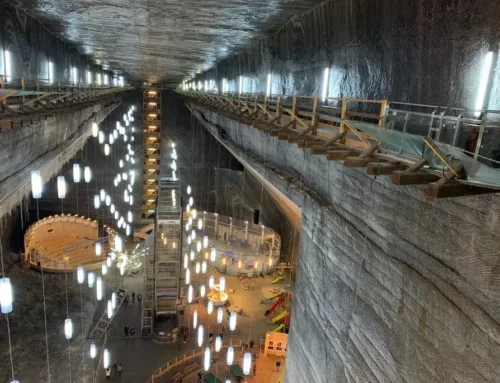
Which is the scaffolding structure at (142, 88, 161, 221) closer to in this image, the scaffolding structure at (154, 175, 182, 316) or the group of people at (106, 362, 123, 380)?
the scaffolding structure at (154, 175, 182, 316)

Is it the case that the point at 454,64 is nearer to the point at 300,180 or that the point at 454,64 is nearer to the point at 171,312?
the point at 300,180

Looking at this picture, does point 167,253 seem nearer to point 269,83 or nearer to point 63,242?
point 269,83

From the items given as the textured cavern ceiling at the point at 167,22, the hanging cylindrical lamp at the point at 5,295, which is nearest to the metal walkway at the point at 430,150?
the textured cavern ceiling at the point at 167,22

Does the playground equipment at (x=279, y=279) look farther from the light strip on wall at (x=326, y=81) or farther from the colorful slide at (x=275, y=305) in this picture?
the light strip on wall at (x=326, y=81)

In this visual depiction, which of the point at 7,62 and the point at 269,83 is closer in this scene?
the point at 7,62

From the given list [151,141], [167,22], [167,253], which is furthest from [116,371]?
[151,141]

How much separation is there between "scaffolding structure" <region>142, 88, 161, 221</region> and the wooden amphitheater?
6.76 metres

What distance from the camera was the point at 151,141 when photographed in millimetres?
30891

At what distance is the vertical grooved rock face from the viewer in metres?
2.73

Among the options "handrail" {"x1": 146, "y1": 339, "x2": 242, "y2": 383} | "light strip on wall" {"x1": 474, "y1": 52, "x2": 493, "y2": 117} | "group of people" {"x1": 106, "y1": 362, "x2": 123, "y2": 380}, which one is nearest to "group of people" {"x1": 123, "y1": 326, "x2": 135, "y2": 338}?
"group of people" {"x1": 106, "y1": 362, "x2": 123, "y2": 380}

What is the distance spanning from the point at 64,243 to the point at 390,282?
23452 millimetres

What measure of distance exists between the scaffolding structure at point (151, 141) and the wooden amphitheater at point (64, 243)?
6.76 meters

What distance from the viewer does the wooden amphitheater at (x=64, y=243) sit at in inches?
753

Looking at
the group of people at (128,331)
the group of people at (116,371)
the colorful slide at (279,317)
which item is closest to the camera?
the group of people at (116,371)
